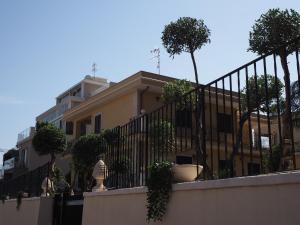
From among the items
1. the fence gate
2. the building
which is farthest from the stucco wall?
the building

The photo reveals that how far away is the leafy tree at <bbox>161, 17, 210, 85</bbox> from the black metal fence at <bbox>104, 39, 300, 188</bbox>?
35.8 feet

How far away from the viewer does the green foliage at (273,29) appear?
12.7 meters

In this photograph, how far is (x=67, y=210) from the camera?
36.5 feet

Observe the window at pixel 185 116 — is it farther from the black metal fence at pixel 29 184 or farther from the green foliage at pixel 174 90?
the green foliage at pixel 174 90

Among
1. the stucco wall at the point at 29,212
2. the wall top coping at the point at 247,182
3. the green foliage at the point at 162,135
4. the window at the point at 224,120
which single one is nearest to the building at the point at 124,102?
the stucco wall at the point at 29,212

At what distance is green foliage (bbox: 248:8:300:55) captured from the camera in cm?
1274

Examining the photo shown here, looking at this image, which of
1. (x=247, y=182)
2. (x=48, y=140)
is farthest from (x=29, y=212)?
(x=247, y=182)

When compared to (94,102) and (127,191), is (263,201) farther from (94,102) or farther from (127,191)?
(94,102)

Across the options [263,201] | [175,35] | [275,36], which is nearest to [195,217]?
[263,201]

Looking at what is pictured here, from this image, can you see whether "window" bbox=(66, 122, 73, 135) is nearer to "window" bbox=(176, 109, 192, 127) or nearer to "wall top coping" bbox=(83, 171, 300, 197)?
"window" bbox=(176, 109, 192, 127)

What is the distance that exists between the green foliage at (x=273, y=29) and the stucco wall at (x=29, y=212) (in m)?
7.41

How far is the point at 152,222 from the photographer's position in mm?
6258

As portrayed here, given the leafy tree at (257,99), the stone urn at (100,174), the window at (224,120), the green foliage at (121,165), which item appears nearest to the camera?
the leafy tree at (257,99)

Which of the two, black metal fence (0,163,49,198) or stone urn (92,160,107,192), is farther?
black metal fence (0,163,49,198)
